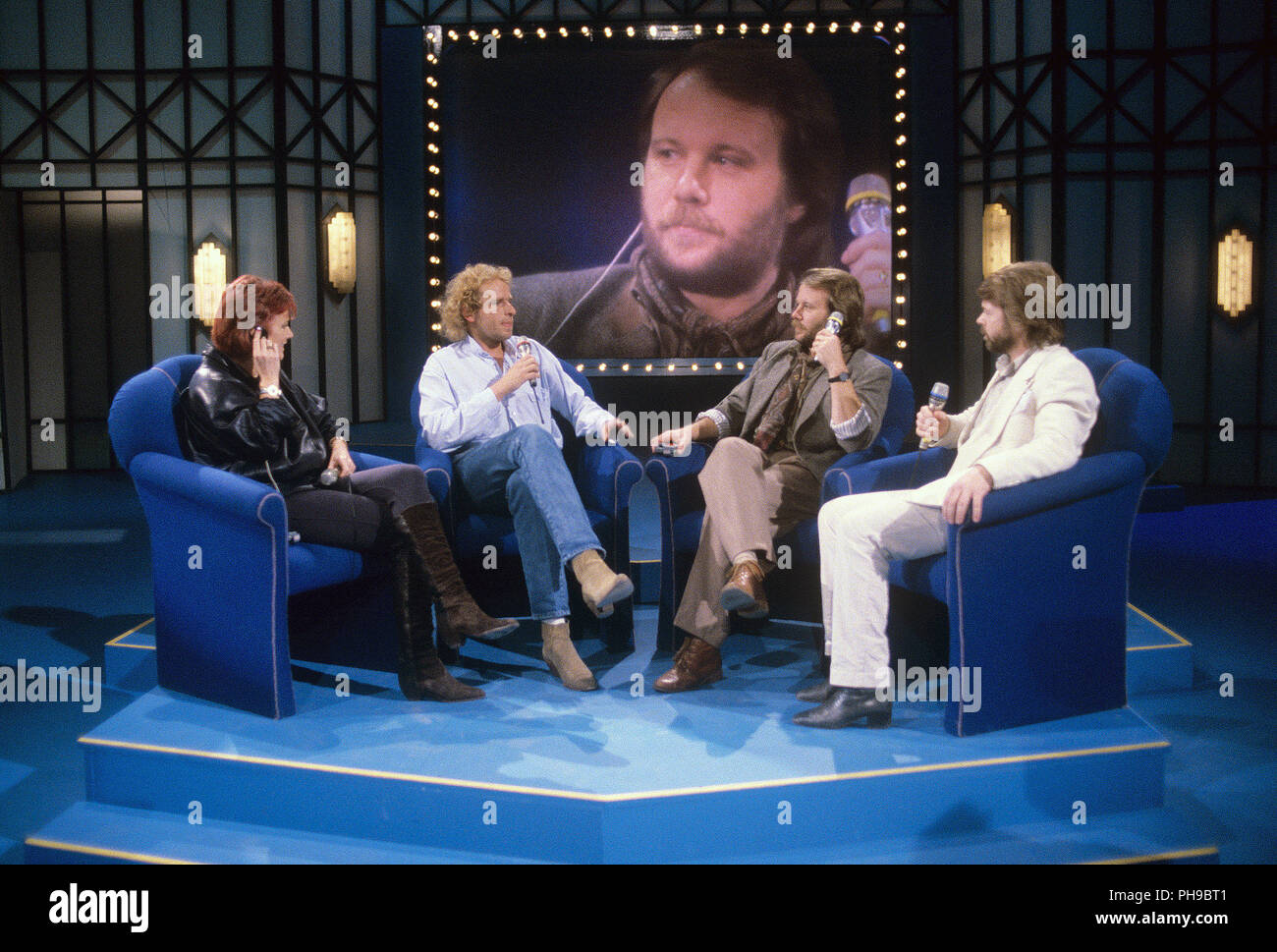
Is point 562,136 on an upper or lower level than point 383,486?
upper

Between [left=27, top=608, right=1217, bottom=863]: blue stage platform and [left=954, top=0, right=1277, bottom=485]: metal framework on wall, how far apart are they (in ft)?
20.2

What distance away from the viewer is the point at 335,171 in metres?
9.30

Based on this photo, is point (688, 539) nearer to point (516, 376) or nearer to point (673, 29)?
point (516, 376)

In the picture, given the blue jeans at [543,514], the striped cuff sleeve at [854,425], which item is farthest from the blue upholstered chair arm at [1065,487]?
the blue jeans at [543,514]

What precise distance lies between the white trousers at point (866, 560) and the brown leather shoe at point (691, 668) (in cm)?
43

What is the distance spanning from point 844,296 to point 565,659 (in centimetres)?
144

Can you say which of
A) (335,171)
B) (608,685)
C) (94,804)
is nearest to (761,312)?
(335,171)

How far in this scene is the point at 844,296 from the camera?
3.71 m

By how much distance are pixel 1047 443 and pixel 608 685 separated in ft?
4.60
